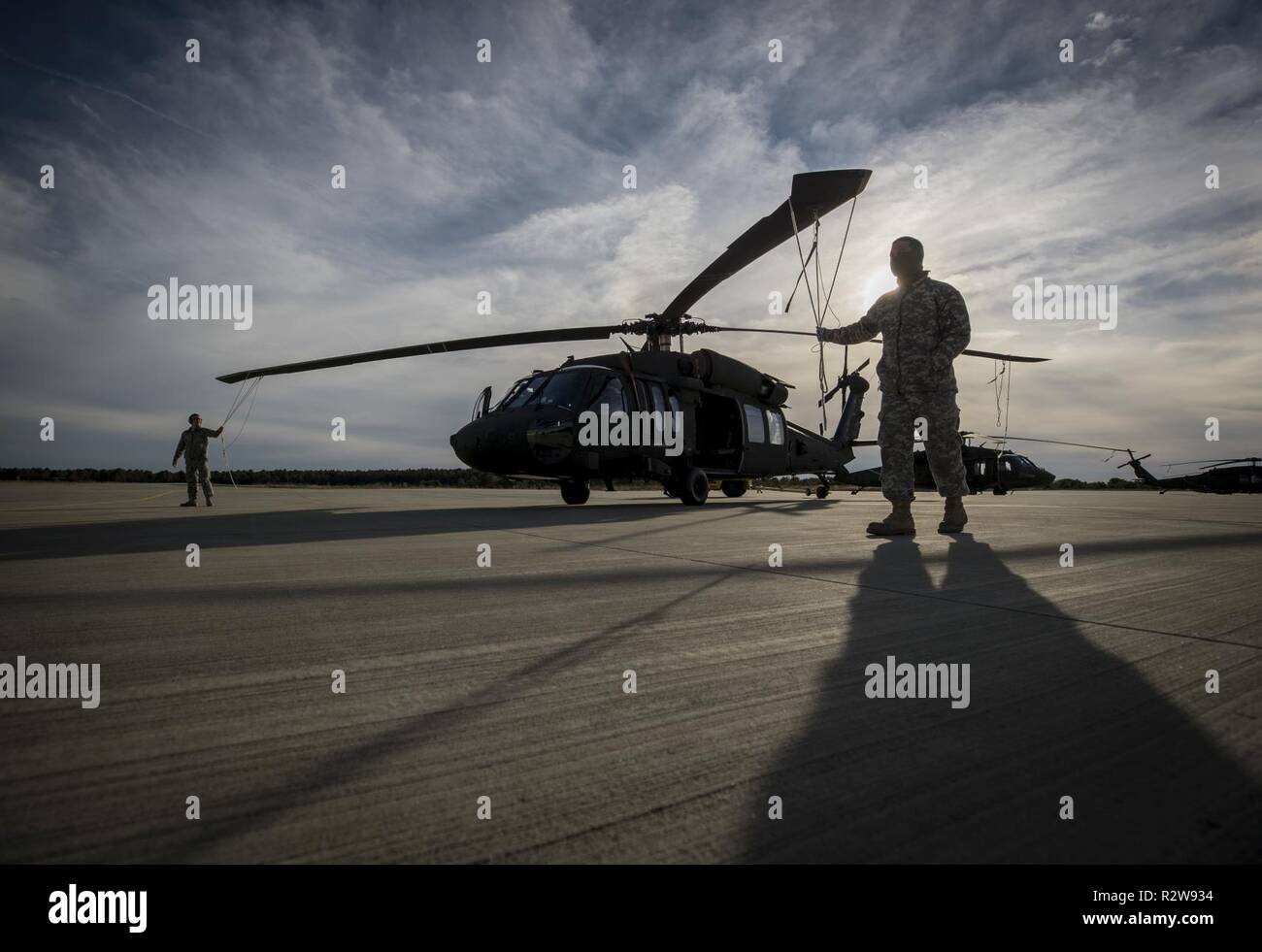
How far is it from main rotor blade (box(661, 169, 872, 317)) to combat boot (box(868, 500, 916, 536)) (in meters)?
3.79

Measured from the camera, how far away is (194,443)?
10562 mm

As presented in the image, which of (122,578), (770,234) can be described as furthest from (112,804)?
(770,234)

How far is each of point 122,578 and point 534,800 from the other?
2.55 metres

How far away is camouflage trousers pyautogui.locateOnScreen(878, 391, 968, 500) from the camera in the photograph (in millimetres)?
4723

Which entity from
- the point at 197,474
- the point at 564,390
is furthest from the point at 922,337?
the point at 197,474

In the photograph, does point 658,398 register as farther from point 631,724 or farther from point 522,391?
point 631,724

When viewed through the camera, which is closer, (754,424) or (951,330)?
(951,330)

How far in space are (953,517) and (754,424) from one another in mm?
6693

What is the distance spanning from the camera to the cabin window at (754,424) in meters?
11.3

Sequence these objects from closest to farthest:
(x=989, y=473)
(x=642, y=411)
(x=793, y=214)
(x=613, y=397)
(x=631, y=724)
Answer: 1. (x=631, y=724)
2. (x=793, y=214)
3. (x=613, y=397)
4. (x=642, y=411)
5. (x=989, y=473)

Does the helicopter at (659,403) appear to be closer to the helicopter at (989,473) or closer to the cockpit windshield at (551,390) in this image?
the cockpit windshield at (551,390)

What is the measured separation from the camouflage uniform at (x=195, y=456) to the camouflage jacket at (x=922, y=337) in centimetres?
1004
